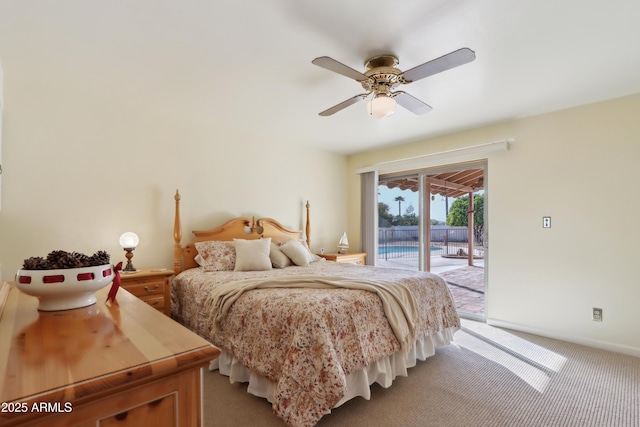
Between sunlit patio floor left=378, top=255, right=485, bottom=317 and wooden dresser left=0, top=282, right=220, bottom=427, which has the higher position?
wooden dresser left=0, top=282, right=220, bottom=427

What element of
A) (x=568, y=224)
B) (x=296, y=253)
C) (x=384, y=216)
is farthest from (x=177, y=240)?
(x=568, y=224)

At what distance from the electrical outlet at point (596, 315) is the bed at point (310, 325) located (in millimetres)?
1388

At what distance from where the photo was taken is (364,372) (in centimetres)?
201

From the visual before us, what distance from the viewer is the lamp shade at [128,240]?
294 centimetres

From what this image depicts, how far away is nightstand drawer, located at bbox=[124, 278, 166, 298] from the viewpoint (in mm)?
2771

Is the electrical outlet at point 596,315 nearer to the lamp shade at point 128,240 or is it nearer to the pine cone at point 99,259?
the pine cone at point 99,259

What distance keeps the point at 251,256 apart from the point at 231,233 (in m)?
0.63

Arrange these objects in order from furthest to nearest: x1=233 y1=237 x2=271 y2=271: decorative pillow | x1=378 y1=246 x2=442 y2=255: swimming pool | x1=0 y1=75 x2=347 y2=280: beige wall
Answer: x1=378 y1=246 x2=442 y2=255: swimming pool, x1=233 y1=237 x2=271 y2=271: decorative pillow, x1=0 y1=75 x2=347 y2=280: beige wall

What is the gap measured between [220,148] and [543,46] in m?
3.32

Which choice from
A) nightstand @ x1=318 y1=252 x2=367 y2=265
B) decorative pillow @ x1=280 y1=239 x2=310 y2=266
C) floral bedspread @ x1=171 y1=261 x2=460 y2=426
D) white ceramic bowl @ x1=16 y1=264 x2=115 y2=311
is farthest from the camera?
nightstand @ x1=318 y1=252 x2=367 y2=265

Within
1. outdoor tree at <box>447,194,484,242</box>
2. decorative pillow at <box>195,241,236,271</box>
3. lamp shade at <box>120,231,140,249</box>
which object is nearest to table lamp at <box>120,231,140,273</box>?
lamp shade at <box>120,231,140,249</box>

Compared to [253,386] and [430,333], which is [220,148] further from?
[430,333]

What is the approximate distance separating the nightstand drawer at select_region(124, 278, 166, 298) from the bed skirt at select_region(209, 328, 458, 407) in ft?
3.05

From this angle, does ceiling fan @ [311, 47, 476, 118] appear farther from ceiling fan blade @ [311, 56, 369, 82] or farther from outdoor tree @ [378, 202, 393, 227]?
outdoor tree @ [378, 202, 393, 227]
